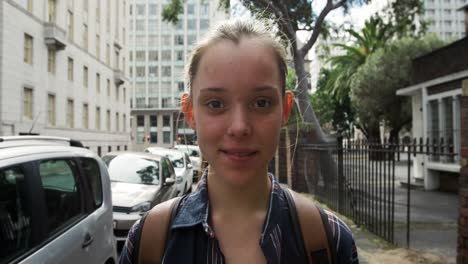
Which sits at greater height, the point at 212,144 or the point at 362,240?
the point at 212,144

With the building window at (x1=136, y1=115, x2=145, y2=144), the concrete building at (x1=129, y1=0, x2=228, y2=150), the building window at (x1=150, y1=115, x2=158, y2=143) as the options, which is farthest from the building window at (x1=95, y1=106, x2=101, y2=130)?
the building window at (x1=150, y1=115, x2=158, y2=143)

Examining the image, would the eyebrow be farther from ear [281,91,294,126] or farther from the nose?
ear [281,91,294,126]

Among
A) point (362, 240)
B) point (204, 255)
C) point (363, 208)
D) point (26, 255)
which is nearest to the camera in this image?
point (204, 255)

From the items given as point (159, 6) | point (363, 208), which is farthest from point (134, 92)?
point (363, 208)

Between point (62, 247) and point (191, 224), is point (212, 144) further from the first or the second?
point (62, 247)

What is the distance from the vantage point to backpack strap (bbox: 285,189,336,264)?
1.31 metres

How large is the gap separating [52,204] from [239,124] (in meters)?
2.35

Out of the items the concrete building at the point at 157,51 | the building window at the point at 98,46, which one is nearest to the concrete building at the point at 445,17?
the concrete building at the point at 157,51

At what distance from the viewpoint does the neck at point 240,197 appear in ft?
4.88

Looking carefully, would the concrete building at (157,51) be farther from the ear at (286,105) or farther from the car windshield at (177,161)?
the ear at (286,105)

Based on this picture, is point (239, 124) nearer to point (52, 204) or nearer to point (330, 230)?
point (330, 230)

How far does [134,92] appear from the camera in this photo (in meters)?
75.1

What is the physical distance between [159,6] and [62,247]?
74636mm

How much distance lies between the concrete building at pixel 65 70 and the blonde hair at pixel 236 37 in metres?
13.7
